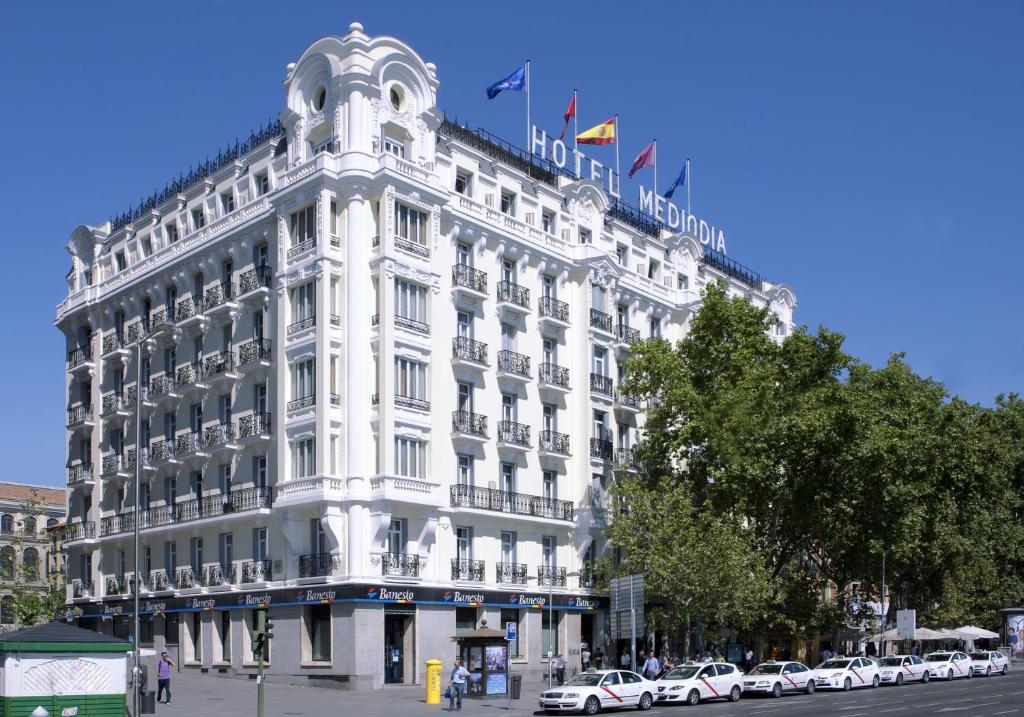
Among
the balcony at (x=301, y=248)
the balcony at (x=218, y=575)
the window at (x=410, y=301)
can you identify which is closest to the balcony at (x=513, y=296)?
the window at (x=410, y=301)

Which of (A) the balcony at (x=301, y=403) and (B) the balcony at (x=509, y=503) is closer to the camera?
(A) the balcony at (x=301, y=403)

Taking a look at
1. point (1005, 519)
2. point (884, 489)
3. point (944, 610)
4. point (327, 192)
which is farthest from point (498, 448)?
point (1005, 519)

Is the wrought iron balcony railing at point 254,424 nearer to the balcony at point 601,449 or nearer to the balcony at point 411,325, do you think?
the balcony at point 411,325

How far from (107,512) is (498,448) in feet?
74.3

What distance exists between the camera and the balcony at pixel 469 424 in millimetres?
51875

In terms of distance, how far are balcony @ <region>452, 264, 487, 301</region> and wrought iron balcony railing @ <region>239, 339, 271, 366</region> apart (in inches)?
338

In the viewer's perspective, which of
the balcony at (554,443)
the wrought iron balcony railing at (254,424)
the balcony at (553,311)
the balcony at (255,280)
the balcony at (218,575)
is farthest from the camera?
the balcony at (553,311)

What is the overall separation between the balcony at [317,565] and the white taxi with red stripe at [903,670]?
25383mm

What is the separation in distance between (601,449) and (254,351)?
17.9 metres

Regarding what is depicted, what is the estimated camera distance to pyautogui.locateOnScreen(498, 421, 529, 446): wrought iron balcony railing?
54.3 m

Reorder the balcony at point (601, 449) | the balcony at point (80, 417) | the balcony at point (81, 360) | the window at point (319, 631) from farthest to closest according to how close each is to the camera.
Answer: the balcony at point (81, 360)
the balcony at point (80, 417)
the balcony at point (601, 449)
the window at point (319, 631)

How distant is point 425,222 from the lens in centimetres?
5162

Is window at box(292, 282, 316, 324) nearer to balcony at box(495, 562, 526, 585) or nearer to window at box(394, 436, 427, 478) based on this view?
window at box(394, 436, 427, 478)

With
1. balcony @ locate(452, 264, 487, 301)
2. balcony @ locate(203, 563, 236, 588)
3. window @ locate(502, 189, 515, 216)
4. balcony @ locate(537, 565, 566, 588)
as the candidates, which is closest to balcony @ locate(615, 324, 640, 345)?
window @ locate(502, 189, 515, 216)
